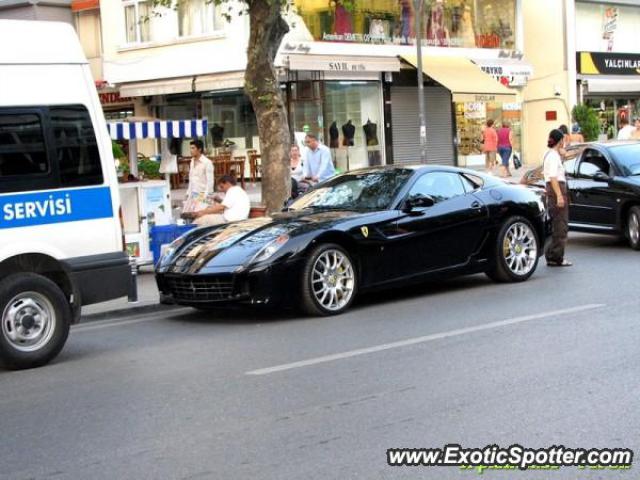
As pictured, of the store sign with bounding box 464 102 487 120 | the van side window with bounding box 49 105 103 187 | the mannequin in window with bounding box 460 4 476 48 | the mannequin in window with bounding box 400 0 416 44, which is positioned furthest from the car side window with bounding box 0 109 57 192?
the store sign with bounding box 464 102 487 120

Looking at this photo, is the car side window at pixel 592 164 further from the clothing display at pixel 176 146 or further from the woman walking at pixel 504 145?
the clothing display at pixel 176 146

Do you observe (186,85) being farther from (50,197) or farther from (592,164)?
(50,197)

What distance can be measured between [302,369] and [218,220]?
19.8 feet

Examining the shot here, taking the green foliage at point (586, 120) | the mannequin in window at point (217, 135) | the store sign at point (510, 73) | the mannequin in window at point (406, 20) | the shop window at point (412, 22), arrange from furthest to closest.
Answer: the green foliage at point (586, 120) < the store sign at point (510, 73) < the mannequin in window at point (406, 20) < the mannequin in window at point (217, 135) < the shop window at point (412, 22)

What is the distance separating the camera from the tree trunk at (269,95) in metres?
13.8

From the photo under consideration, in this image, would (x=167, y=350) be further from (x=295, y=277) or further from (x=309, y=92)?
(x=309, y=92)

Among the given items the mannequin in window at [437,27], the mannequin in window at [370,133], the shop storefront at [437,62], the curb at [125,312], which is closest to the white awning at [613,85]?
the shop storefront at [437,62]

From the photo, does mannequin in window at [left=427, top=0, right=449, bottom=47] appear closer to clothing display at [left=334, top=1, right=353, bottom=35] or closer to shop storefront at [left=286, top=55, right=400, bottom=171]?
shop storefront at [left=286, top=55, right=400, bottom=171]

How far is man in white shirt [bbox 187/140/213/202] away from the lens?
1377 cm

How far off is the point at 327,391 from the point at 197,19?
22145mm

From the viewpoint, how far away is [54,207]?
733 cm

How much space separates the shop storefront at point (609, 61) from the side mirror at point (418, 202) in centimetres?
2711

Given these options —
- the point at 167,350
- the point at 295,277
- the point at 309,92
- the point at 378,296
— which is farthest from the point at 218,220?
the point at 309,92

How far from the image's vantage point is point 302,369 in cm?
670
